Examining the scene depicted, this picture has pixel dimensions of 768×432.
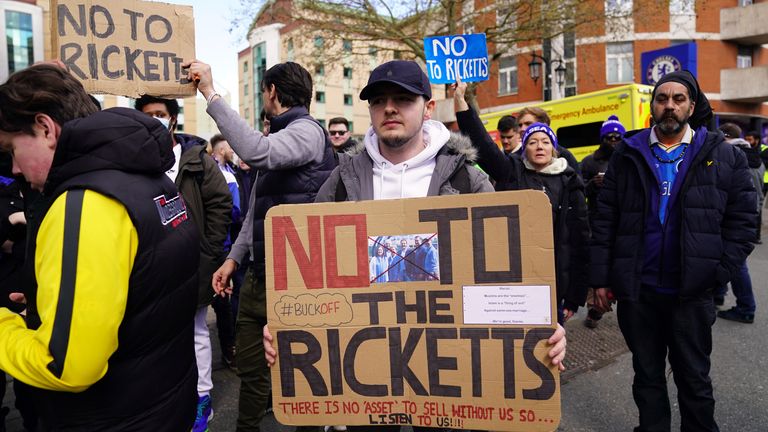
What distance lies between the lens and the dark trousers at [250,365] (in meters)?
2.91

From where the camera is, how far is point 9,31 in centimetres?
3247

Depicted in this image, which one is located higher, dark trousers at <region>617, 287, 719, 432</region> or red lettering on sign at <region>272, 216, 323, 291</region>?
red lettering on sign at <region>272, 216, 323, 291</region>

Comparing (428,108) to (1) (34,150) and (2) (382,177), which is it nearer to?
(2) (382,177)

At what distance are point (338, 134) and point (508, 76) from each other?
23790mm

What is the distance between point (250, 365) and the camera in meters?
2.91

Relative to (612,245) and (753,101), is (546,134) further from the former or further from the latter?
(753,101)

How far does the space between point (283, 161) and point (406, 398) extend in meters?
1.22

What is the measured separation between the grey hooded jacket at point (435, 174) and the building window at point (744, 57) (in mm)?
29907

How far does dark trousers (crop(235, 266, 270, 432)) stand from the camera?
2906mm

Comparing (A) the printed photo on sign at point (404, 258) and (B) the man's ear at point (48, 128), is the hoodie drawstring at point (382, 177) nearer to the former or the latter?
(A) the printed photo on sign at point (404, 258)

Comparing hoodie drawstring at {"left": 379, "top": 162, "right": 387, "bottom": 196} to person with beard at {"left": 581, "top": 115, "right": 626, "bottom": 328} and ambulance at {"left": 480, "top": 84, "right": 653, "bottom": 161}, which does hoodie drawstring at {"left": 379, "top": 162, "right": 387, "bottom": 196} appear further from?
ambulance at {"left": 480, "top": 84, "right": 653, "bottom": 161}

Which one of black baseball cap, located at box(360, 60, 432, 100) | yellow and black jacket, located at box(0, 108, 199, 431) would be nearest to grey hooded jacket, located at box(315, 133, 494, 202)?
black baseball cap, located at box(360, 60, 432, 100)

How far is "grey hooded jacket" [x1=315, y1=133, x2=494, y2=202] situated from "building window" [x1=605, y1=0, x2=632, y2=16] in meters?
18.6

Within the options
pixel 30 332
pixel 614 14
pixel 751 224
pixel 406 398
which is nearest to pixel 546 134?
pixel 751 224
